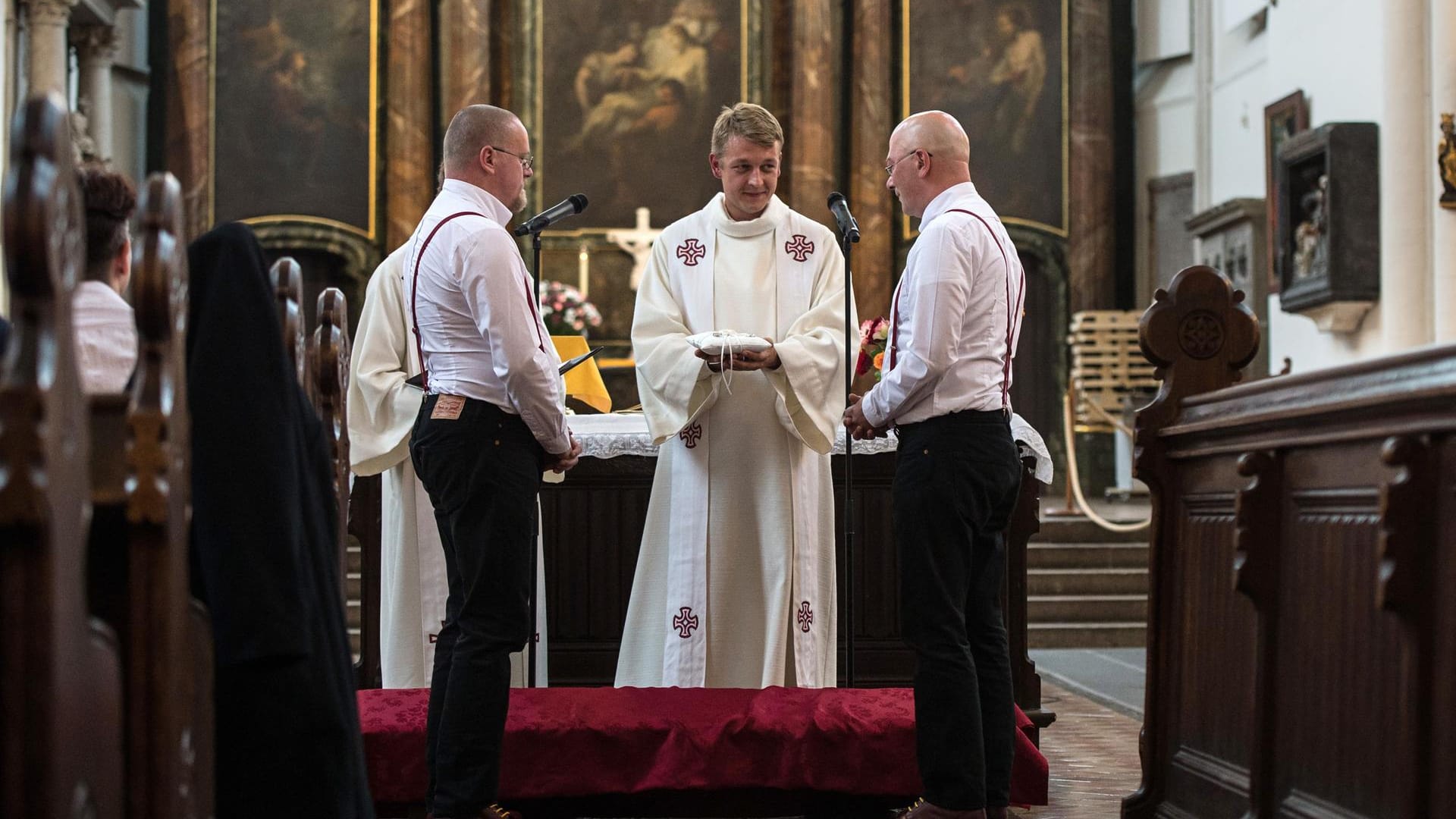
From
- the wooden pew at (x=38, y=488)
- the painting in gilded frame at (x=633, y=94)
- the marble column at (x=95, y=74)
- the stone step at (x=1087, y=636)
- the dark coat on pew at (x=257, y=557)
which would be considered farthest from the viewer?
the painting in gilded frame at (x=633, y=94)

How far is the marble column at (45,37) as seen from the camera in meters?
12.2

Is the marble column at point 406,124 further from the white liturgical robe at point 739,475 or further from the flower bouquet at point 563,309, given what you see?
the white liturgical robe at point 739,475

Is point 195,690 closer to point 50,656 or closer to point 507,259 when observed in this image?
point 50,656

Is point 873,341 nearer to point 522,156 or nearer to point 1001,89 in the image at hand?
point 522,156

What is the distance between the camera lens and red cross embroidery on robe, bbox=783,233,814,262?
5.15 meters

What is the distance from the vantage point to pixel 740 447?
504 cm

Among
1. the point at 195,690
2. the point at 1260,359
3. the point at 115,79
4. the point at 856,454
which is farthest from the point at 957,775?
the point at 115,79

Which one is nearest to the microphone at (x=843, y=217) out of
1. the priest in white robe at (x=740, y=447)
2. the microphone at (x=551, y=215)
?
the priest in white robe at (x=740, y=447)

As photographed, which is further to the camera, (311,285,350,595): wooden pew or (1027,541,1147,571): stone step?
(1027,541,1147,571): stone step

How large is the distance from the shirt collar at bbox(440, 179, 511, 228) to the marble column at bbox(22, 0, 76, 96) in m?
9.66

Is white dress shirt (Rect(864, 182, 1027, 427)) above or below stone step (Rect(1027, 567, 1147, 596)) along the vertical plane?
above

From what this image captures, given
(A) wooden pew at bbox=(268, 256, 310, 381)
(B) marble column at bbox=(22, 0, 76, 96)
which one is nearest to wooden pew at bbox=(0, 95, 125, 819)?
(A) wooden pew at bbox=(268, 256, 310, 381)

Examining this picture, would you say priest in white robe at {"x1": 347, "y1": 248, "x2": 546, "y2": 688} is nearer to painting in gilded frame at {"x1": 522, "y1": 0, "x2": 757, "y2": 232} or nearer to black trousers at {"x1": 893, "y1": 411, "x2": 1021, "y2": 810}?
black trousers at {"x1": 893, "y1": 411, "x2": 1021, "y2": 810}

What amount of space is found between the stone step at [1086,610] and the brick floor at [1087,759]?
2.62 m
